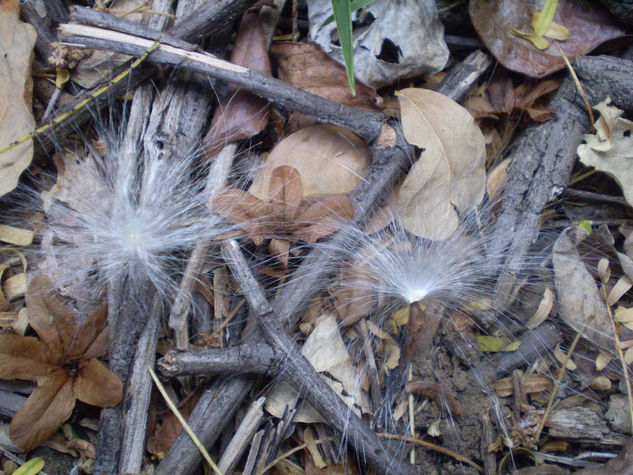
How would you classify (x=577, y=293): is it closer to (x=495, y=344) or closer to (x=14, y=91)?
(x=495, y=344)

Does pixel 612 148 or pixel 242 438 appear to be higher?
pixel 612 148

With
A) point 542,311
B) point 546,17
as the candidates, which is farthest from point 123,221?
point 546,17

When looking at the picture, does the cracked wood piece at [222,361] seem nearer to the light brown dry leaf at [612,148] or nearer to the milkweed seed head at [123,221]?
the milkweed seed head at [123,221]

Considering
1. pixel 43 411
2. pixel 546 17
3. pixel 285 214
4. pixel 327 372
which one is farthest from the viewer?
pixel 546 17

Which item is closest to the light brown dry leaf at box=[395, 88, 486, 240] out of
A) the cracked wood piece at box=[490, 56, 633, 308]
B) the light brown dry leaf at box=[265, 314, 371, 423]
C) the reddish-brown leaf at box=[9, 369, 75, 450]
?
the cracked wood piece at box=[490, 56, 633, 308]

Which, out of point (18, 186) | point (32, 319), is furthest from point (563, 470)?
point (18, 186)

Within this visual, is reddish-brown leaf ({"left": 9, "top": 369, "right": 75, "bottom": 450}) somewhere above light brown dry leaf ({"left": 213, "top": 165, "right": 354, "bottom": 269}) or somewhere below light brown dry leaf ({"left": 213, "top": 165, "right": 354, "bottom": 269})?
below

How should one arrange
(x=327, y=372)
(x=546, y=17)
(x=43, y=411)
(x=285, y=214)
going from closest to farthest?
Result: (x=43, y=411)
(x=327, y=372)
(x=285, y=214)
(x=546, y=17)

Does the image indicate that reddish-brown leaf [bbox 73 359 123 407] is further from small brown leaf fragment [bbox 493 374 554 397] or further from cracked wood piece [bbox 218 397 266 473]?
small brown leaf fragment [bbox 493 374 554 397]
